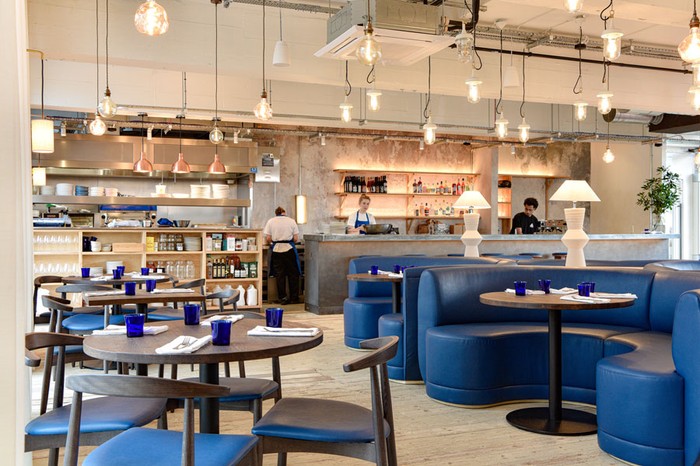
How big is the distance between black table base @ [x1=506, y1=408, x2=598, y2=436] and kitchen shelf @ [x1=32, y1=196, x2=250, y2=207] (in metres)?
7.39

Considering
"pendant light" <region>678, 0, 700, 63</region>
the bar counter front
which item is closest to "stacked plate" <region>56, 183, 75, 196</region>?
the bar counter front

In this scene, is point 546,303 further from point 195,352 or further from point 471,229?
point 471,229


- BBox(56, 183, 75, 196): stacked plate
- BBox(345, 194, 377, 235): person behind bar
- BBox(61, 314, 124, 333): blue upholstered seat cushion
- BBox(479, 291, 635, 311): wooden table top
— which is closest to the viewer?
BBox(479, 291, 635, 311): wooden table top

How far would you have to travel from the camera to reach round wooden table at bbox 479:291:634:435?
4.36 m

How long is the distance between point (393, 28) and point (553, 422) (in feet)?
11.4

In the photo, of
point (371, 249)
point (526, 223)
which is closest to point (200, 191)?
point (371, 249)

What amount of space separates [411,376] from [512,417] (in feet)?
4.04

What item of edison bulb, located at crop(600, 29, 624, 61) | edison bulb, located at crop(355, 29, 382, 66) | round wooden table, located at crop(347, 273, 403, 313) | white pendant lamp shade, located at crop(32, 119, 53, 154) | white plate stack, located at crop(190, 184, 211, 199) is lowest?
round wooden table, located at crop(347, 273, 403, 313)

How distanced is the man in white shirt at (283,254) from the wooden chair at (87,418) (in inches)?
342

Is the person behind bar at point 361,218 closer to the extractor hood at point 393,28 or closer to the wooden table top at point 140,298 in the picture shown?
the extractor hood at point 393,28

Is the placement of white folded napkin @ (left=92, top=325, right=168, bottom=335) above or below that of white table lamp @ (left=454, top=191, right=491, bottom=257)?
below

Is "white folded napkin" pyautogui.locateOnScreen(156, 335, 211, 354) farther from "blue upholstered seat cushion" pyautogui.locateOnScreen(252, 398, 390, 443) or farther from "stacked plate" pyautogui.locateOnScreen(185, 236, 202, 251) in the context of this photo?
"stacked plate" pyautogui.locateOnScreen(185, 236, 202, 251)

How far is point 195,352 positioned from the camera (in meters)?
2.66

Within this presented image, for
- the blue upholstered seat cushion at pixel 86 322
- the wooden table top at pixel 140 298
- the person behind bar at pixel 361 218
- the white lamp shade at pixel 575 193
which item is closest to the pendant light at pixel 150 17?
the wooden table top at pixel 140 298
